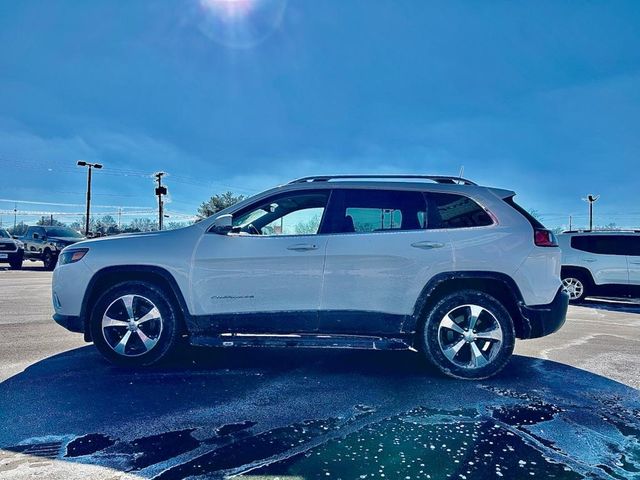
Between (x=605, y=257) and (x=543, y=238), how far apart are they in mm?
7581

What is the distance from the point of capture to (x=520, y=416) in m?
3.13

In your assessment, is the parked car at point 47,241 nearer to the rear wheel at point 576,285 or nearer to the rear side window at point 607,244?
the rear wheel at point 576,285

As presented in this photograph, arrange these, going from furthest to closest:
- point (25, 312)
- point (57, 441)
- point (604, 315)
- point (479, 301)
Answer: point (604, 315), point (25, 312), point (479, 301), point (57, 441)

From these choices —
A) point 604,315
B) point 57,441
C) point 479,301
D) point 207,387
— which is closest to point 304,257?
point 207,387

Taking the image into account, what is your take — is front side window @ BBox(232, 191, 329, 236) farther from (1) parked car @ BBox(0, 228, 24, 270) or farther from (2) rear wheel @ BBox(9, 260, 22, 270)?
(2) rear wheel @ BBox(9, 260, 22, 270)

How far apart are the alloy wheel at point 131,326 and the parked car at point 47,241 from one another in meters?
15.7

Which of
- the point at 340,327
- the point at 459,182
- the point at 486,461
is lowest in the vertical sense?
the point at 486,461

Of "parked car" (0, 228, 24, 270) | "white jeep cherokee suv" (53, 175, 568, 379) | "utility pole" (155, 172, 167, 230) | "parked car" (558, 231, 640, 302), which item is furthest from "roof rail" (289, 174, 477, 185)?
"utility pole" (155, 172, 167, 230)

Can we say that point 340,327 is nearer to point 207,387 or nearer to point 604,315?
point 207,387

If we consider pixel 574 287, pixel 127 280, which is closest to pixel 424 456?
pixel 127 280

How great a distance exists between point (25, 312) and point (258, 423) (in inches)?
250

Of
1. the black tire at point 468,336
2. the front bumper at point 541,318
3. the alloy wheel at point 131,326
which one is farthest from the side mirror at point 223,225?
the front bumper at point 541,318

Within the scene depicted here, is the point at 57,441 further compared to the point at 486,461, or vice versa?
the point at 57,441

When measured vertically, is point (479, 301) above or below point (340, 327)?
above
